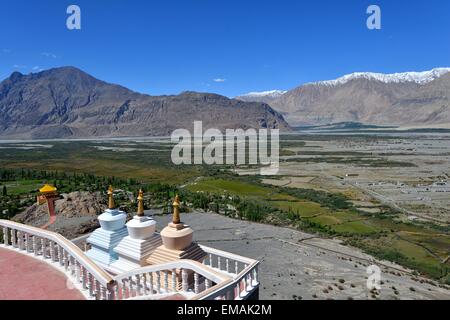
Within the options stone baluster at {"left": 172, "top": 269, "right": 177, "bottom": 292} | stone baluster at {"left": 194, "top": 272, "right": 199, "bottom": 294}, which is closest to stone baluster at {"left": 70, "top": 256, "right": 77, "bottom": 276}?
stone baluster at {"left": 172, "top": 269, "right": 177, "bottom": 292}

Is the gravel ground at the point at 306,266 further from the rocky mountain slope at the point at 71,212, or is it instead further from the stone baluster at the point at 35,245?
the stone baluster at the point at 35,245

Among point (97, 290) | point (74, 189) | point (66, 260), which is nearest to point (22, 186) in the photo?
point (74, 189)

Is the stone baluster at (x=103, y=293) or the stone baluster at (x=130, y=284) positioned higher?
the stone baluster at (x=103, y=293)

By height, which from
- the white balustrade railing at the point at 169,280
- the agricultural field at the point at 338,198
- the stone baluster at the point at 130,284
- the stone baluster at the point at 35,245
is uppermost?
the stone baluster at the point at 35,245

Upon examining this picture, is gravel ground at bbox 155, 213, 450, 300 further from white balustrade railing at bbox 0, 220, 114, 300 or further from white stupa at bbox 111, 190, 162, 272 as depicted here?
white balustrade railing at bbox 0, 220, 114, 300

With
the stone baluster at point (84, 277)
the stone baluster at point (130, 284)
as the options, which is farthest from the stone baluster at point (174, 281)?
the stone baluster at point (84, 277)

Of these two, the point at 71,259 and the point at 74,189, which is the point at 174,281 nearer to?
the point at 71,259
